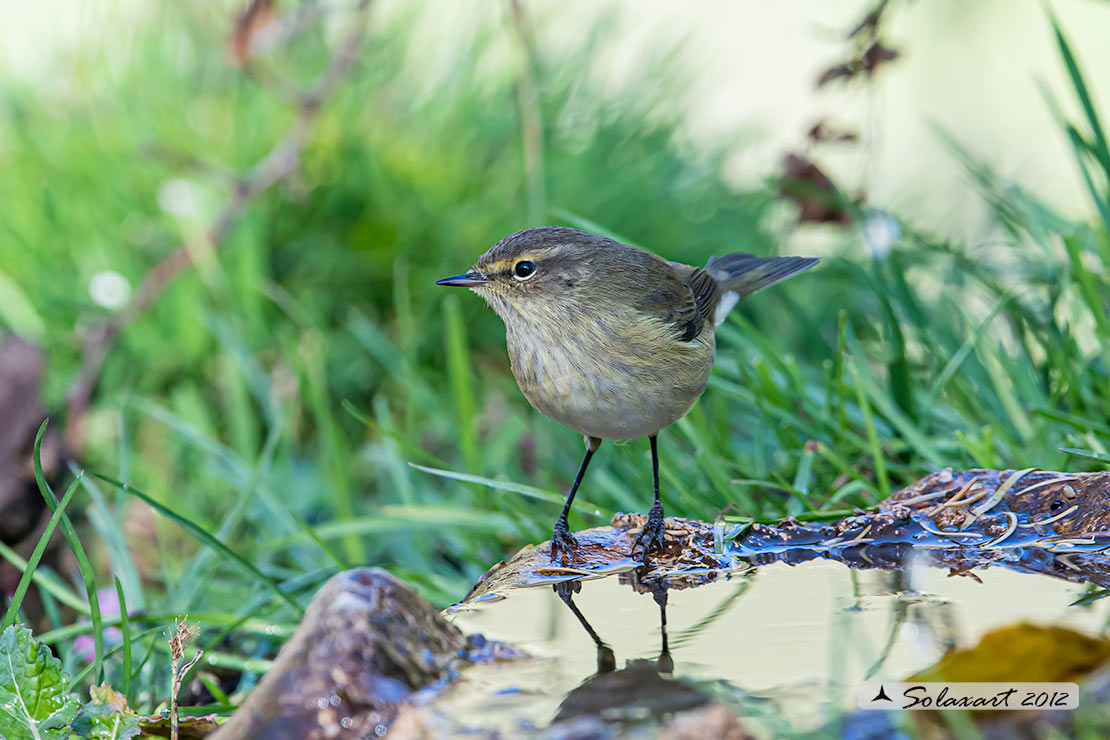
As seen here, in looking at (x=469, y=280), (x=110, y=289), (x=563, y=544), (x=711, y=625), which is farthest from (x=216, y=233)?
(x=711, y=625)

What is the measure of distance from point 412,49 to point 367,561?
11.2ft

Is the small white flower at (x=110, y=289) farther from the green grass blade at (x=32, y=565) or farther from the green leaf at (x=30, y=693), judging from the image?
the green leaf at (x=30, y=693)

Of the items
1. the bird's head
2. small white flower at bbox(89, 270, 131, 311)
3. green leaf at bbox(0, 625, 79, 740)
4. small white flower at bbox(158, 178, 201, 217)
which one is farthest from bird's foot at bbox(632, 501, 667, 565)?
small white flower at bbox(158, 178, 201, 217)

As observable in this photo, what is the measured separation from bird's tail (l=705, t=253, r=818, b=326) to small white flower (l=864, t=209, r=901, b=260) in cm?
29

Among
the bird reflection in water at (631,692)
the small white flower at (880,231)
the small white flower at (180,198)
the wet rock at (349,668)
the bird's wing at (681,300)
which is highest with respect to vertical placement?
the small white flower at (180,198)

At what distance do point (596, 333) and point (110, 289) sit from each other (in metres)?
3.03

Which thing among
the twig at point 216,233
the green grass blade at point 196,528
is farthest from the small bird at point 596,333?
the twig at point 216,233

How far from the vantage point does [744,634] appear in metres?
1.89

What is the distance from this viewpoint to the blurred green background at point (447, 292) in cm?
341

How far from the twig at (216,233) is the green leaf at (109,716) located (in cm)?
267

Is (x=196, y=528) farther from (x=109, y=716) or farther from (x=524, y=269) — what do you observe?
(x=524, y=269)

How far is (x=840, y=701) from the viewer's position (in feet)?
5.09

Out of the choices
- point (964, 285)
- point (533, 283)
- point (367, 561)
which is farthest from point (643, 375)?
point (964, 285)

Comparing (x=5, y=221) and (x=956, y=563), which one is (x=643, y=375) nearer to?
(x=956, y=563)
